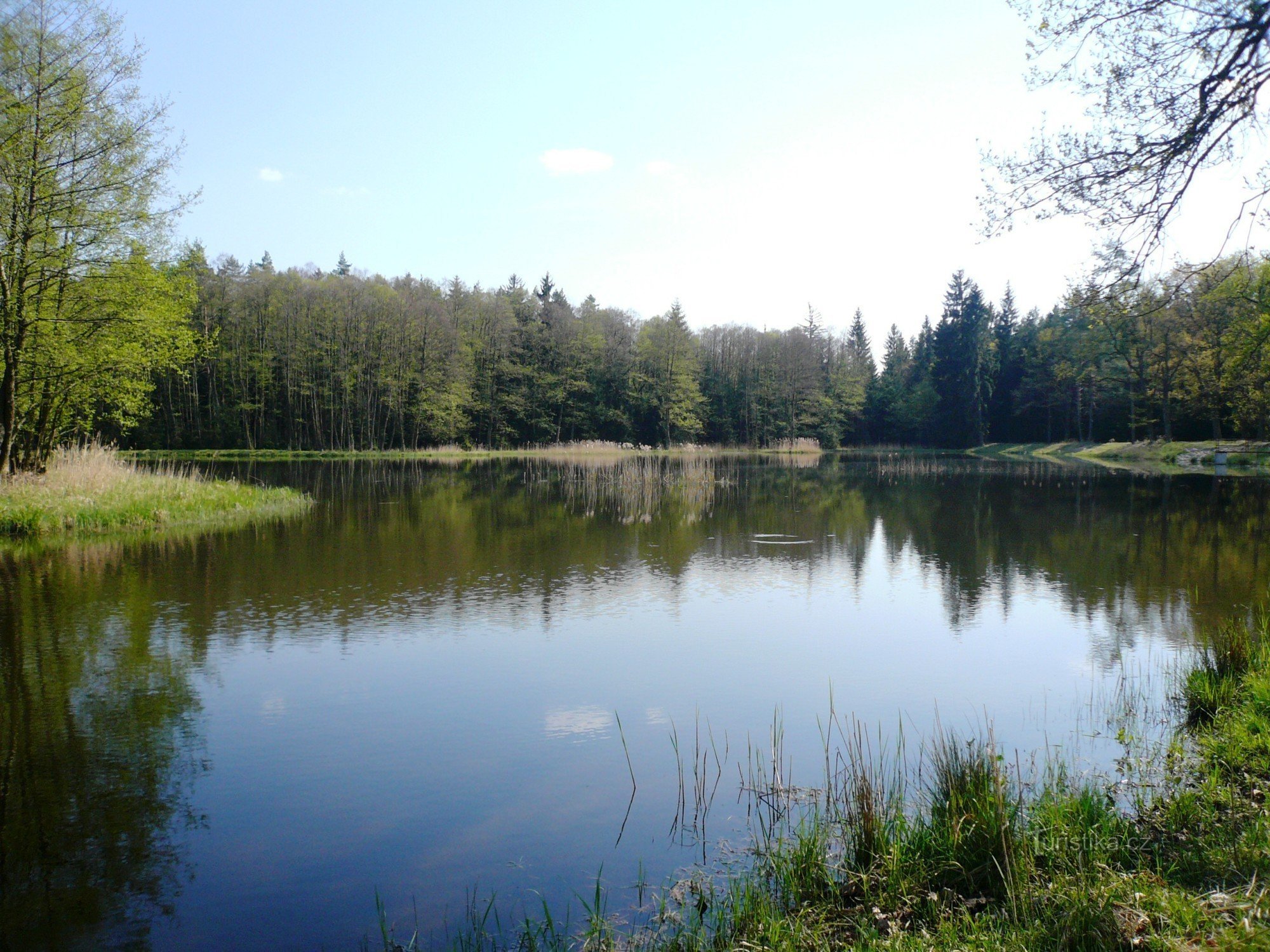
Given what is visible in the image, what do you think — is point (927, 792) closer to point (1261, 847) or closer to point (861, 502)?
point (1261, 847)

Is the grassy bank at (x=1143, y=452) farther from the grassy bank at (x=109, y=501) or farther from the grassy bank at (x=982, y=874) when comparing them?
the grassy bank at (x=982, y=874)

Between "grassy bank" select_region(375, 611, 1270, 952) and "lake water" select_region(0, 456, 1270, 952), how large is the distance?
40 cm

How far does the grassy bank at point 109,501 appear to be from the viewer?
557 inches

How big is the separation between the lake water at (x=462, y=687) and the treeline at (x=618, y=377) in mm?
33998

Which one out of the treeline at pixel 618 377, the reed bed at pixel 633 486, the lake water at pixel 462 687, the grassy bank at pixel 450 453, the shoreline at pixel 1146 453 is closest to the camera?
the lake water at pixel 462 687

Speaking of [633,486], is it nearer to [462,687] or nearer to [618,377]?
[462,687]

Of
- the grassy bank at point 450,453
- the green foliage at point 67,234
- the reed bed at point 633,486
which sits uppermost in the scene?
the green foliage at point 67,234

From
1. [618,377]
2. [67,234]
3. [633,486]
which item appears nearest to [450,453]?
[618,377]

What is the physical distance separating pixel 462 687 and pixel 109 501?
12.3 m

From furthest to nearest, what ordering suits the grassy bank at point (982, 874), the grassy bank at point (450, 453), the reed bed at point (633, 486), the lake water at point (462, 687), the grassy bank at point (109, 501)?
1. the grassy bank at point (450, 453)
2. the reed bed at point (633, 486)
3. the grassy bank at point (109, 501)
4. the lake water at point (462, 687)
5. the grassy bank at point (982, 874)

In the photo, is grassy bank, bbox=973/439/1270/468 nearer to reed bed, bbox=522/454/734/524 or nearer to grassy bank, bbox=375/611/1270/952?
reed bed, bbox=522/454/734/524

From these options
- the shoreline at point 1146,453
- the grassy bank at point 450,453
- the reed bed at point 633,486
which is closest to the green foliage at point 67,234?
the reed bed at point 633,486

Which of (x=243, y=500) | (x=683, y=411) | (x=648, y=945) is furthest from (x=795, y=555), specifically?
(x=683, y=411)

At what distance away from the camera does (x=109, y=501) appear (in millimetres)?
15562
